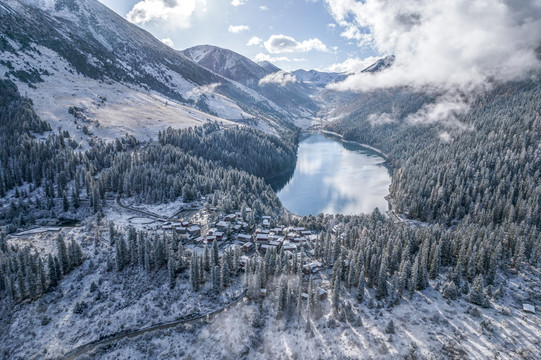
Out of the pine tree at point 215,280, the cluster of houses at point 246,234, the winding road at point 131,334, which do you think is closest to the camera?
the winding road at point 131,334

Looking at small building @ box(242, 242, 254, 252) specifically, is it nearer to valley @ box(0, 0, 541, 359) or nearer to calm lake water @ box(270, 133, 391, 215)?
valley @ box(0, 0, 541, 359)

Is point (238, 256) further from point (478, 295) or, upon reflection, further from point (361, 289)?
point (478, 295)

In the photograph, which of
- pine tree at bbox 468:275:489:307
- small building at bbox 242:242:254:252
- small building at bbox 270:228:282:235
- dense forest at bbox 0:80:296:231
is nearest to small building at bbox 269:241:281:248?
small building at bbox 242:242:254:252

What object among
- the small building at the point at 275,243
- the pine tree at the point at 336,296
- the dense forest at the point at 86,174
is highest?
the dense forest at the point at 86,174

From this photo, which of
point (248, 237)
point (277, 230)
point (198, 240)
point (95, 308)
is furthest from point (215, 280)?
point (277, 230)

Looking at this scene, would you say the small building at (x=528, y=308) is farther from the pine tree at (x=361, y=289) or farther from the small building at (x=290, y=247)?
the small building at (x=290, y=247)

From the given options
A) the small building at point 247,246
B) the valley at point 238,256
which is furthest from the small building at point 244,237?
the small building at point 247,246

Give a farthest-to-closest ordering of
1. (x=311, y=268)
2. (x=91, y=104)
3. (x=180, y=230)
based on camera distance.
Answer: (x=91, y=104)
(x=180, y=230)
(x=311, y=268)

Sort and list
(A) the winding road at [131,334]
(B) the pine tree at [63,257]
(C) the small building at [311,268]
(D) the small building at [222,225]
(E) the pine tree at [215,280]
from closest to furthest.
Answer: (A) the winding road at [131,334], (E) the pine tree at [215,280], (B) the pine tree at [63,257], (C) the small building at [311,268], (D) the small building at [222,225]
